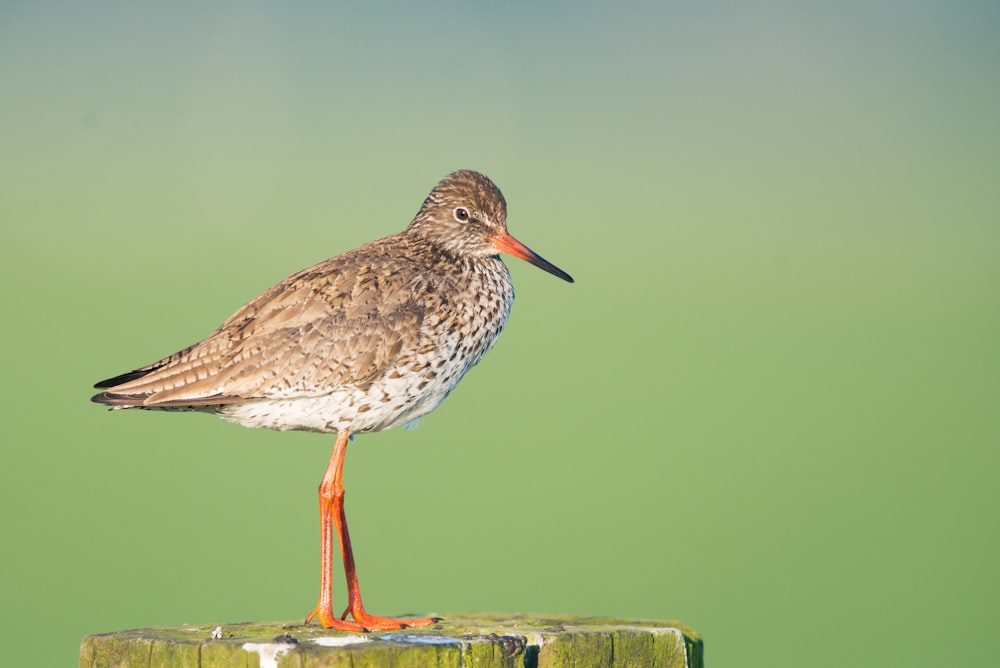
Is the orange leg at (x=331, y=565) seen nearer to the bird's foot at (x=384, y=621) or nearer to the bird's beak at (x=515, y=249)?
the bird's foot at (x=384, y=621)

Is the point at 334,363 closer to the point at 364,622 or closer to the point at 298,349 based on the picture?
the point at 298,349

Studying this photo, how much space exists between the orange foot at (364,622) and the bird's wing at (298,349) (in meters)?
1.43

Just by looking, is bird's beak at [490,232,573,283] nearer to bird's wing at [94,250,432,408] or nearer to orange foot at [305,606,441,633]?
bird's wing at [94,250,432,408]

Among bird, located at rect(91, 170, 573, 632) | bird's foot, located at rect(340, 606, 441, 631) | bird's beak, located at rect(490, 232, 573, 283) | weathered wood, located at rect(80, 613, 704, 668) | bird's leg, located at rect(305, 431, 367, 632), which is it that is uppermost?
bird's beak, located at rect(490, 232, 573, 283)

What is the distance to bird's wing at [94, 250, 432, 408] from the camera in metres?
7.37

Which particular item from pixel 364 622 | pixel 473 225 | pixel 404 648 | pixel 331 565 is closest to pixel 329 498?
pixel 331 565

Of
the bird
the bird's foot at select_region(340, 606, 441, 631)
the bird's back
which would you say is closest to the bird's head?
the bird

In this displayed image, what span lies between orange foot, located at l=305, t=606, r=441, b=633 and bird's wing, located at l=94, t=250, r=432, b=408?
1.43 metres

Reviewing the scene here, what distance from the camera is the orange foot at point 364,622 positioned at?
267 inches

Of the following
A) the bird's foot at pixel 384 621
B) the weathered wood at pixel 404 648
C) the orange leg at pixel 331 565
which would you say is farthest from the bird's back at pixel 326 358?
the weathered wood at pixel 404 648

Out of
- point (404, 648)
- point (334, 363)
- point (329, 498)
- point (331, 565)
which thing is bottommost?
point (404, 648)

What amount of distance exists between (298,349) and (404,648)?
2.85 m

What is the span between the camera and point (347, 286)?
24.8ft

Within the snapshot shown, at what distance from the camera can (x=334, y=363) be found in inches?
290
